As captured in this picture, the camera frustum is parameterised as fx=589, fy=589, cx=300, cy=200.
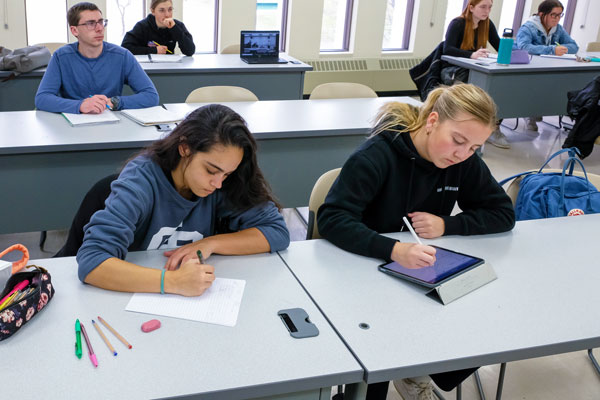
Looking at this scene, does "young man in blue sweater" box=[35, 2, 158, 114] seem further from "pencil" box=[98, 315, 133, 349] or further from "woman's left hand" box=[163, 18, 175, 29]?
"pencil" box=[98, 315, 133, 349]

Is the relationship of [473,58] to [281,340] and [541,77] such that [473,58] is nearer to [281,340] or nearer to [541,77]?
[541,77]

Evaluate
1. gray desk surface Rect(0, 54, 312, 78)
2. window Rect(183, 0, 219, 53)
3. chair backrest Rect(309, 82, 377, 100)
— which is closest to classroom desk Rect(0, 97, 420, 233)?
chair backrest Rect(309, 82, 377, 100)

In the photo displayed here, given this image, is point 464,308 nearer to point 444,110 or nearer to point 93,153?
point 444,110

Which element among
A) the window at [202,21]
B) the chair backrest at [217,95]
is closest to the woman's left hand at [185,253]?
the chair backrest at [217,95]

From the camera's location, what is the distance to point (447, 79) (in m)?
4.78

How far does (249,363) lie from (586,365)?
1.67 metres

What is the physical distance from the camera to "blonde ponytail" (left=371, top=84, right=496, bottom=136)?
5.30 feet

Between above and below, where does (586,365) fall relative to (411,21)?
below

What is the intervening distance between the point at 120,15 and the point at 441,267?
4.42 meters

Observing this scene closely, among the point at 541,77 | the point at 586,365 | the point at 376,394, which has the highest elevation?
the point at 541,77

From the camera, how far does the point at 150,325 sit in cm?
118

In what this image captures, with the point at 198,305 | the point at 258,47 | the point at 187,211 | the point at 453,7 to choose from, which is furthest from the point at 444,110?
the point at 453,7

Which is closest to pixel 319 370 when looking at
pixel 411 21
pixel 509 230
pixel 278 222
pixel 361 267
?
pixel 361 267

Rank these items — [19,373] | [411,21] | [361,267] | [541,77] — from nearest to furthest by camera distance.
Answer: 1. [19,373]
2. [361,267]
3. [541,77]
4. [411,21]
